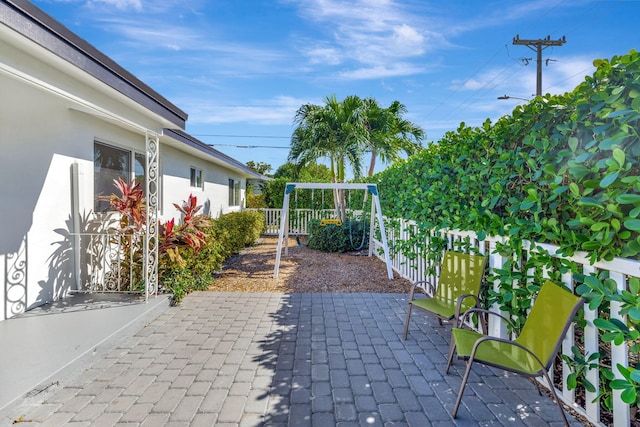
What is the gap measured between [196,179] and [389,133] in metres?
6.28

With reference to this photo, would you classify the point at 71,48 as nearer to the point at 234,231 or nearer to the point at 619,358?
the point at 619,358

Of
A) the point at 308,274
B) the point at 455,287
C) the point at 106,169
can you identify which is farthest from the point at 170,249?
the point at 455,287

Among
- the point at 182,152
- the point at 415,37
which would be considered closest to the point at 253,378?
the point at 182,152

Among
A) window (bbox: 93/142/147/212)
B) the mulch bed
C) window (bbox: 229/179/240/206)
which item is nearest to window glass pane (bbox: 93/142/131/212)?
window (bbox: 93/142/147/212)

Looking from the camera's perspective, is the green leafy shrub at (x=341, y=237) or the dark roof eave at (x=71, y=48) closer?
the dark roof eave at (x=71, y=48)

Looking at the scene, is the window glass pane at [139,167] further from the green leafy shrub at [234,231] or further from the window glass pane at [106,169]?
the green leafy shrub at [234,231]

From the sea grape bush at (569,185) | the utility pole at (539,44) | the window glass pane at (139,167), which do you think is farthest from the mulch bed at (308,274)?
the utility pole at (539,44)

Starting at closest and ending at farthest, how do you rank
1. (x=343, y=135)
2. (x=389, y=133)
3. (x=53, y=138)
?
1. (x=53, y=138)
2. (x=343, y=135)
3. (x=389, y=133)

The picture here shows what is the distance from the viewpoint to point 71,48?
2607 mm

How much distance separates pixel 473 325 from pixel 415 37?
8.12m

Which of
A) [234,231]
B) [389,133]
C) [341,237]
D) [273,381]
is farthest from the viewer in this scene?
[389,133]

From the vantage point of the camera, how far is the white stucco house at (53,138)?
2.45 metres

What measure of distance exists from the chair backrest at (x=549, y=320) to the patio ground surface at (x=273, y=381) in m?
0.49

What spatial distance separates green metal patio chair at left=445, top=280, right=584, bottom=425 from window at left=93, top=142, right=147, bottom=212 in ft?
17.0
